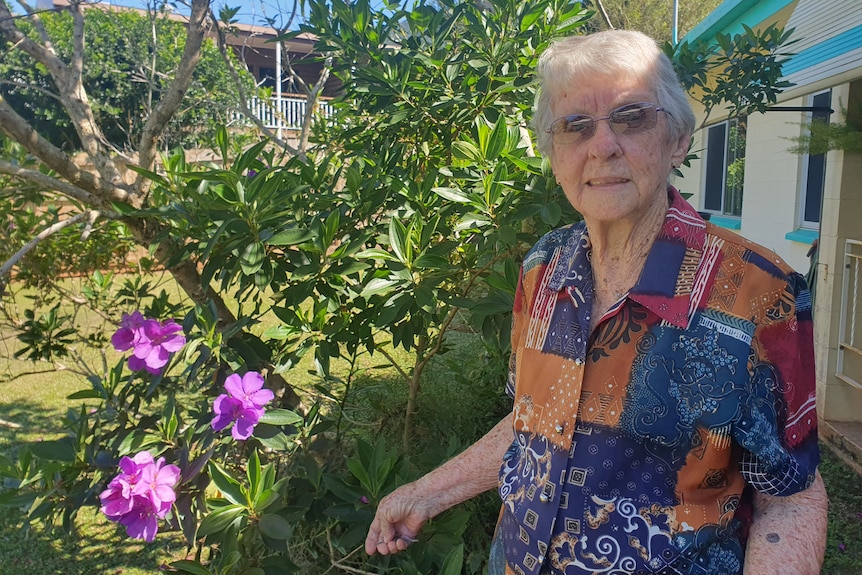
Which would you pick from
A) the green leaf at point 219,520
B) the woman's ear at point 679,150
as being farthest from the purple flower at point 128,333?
the woman's ear at point 679,150

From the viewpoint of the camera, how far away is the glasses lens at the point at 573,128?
135 centimetres

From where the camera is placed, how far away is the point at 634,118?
131cm

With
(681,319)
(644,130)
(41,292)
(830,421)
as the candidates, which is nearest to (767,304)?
(681,319)

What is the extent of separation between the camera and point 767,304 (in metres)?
1.17

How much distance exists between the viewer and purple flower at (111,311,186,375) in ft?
7.04

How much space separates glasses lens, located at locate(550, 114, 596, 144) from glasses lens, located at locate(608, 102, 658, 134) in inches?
1.9

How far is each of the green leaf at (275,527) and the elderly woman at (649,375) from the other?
669 mm

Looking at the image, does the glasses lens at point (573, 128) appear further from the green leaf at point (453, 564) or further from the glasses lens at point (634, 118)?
the green leaf at point (453, 564)

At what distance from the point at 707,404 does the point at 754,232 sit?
25.9ft

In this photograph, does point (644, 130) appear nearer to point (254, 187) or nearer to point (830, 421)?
point (254, 187)

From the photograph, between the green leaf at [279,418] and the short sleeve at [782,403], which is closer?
the short sleeve at [782,403]

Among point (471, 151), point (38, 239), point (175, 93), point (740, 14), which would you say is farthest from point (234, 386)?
point (740, 14)

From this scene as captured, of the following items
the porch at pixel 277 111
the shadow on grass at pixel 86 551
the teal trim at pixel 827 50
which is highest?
the teal trim at pixel 827 50

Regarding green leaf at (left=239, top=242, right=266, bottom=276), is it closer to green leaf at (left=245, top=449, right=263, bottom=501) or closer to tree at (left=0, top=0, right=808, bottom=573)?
tree at (left=0, top=0, right=808, bottom=573)
